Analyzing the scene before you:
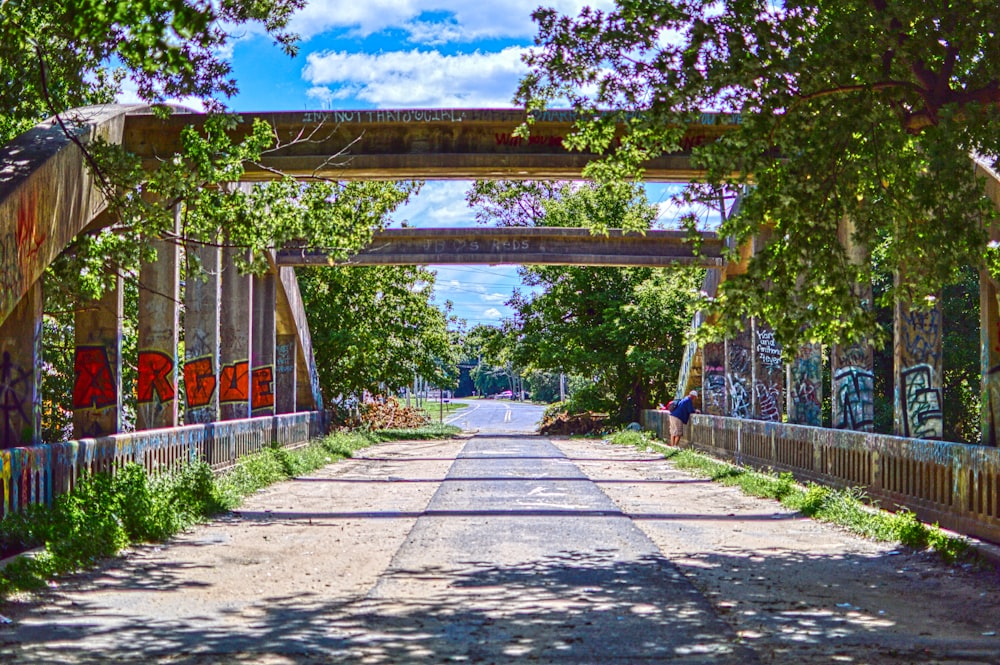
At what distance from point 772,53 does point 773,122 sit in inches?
24.3

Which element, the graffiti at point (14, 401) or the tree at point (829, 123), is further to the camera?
the graffiti at point (14, 401)

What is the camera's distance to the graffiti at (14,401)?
12.5m

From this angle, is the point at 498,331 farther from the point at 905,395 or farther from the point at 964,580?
the point at 964,580

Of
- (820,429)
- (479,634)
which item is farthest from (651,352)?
(479,634)

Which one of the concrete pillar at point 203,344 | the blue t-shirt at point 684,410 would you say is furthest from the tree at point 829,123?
the blue t-shirt at point 684,410

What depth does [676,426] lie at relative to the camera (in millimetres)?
30328

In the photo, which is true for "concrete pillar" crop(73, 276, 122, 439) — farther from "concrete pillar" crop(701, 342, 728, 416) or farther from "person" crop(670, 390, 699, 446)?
"concrete pillar" crop(701, 342, 728, 416)

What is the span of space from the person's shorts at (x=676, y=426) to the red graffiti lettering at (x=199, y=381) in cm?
1350

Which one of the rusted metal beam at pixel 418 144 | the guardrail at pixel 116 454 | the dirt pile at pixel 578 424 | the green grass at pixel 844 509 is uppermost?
the rusted metal beam at pixel 418 144

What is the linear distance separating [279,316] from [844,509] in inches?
767

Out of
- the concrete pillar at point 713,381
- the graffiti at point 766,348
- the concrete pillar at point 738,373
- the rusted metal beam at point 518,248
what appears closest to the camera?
the graffiti at point 766,348

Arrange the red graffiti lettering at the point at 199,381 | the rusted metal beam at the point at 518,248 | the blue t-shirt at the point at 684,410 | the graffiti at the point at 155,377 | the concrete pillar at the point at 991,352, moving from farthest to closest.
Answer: the blue t-shirt at the point at 684,410 < the rusted metal beam at the point at 518,248 < the red graffiti lettering at the point at 199,381 < the graffiti at the point at 155,377 < the concrete pillar at the point at 991,352

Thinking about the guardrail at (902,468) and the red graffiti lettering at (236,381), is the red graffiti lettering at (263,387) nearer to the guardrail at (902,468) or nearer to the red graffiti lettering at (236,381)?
the red graffiti lettering at (236,381)

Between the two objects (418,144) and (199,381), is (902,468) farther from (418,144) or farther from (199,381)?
(199,381)
